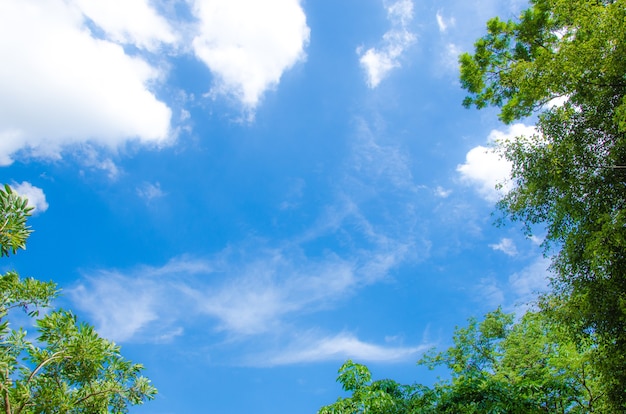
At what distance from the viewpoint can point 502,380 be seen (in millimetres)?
16406

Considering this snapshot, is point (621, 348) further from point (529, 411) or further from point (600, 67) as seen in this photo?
point (600, 67)

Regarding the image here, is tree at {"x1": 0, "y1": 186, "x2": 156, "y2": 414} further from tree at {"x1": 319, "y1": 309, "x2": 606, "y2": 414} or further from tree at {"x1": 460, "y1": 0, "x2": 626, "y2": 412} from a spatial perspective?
tree at {"x1": 460, "y1": 0, "x2": 626, "y2": 412}

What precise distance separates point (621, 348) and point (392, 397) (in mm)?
5010

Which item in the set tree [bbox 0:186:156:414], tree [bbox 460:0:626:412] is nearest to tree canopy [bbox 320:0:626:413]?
tree [bbox 460:0:626:412]

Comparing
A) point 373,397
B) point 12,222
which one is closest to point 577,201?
point 373,397

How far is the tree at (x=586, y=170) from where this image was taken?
7.29 meters

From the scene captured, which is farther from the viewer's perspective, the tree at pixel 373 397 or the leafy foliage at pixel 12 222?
the tree at pixel 373 397

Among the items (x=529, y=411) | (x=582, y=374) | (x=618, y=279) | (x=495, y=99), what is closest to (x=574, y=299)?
(x=618, y=279)

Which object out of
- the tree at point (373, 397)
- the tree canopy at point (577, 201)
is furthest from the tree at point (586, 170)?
the tree at point (373, 397)

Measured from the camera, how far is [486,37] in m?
14.1

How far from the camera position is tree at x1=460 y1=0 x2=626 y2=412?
23.9 feet

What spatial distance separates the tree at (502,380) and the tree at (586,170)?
1042mm

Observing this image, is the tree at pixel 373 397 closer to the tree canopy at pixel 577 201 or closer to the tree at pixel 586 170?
the tree canopy at pixel 577 201

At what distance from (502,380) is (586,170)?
11.7 metres
